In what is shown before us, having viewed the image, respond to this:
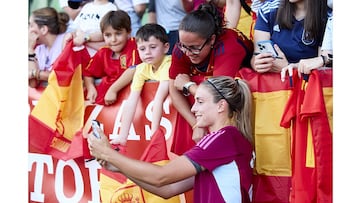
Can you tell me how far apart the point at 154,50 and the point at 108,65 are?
411 millimetres

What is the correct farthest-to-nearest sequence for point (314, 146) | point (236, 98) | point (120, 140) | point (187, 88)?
point (120, 140) < point (187, 88) < point (236, 98) < point (314, 146)

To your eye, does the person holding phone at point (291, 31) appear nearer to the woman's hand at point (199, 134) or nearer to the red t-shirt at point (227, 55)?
the red t-shirt at point (227, 55)

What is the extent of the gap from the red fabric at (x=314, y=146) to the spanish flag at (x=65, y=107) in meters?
1.48

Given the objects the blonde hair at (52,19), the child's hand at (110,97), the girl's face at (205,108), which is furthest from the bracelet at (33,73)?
the girl's face at (205,108)

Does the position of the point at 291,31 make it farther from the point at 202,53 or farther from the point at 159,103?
the point at 159,103

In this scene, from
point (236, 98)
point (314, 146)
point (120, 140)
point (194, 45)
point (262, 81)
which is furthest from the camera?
point (120, 140)

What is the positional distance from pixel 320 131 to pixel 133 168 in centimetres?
75

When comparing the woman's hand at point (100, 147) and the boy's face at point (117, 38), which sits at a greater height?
the boy's face at point (117, 38)

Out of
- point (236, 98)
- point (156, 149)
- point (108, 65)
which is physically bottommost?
point (156, 149)

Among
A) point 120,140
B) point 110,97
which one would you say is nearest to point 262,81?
point 120,140

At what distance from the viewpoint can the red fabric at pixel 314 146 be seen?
3.02 meters

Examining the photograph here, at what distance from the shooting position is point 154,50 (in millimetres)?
3783
